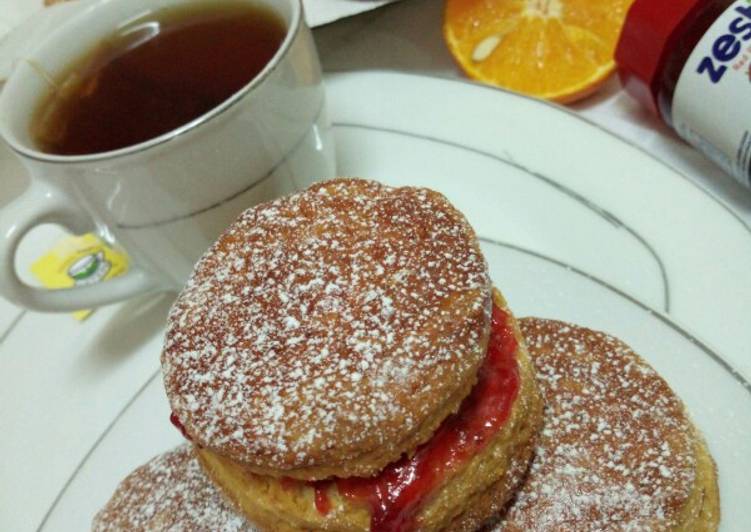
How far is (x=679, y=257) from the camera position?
1091mm

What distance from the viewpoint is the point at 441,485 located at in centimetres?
77

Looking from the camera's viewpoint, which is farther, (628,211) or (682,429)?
(628,211)

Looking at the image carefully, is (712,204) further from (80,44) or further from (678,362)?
(80,44)

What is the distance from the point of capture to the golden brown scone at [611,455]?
79 centimetres

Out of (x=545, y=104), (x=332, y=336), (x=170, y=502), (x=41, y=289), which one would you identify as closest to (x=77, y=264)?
(x=41, y=289)

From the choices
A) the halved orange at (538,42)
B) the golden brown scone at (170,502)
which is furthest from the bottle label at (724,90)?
the golden brown scone at (170,502)

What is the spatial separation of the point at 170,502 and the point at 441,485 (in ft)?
1.32

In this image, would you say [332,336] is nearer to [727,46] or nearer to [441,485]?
[441,485]

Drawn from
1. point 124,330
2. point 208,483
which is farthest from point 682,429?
point 124,330

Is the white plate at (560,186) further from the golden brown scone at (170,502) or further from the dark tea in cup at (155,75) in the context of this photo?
the golden brown scone at (170,502)

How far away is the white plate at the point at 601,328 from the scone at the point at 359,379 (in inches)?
8.5

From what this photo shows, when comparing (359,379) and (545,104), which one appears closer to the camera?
(359,379)

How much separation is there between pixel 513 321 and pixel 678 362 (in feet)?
0.79

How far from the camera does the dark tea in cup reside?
3.74 feet
